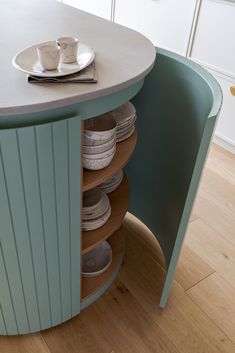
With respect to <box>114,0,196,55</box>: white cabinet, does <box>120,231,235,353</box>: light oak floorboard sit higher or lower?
lower

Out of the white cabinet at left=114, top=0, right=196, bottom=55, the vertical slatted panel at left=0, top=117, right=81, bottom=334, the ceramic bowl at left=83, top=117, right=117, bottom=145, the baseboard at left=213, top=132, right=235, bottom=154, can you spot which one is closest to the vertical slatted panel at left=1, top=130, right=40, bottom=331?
the vertical slatted panel at left=0, top=117, right=81, bottom=334

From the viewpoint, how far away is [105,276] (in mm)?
1371

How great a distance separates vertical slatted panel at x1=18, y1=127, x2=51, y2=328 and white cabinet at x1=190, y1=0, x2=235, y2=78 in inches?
69.6

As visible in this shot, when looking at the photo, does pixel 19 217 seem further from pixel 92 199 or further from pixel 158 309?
pixel 158 309

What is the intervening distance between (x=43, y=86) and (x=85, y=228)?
0.57 meters

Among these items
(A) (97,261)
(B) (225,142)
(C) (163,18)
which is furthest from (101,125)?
(C) (163,18)

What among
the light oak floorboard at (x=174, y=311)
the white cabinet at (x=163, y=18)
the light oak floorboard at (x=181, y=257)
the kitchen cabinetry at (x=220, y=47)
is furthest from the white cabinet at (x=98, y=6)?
the light oak floorboard at (x=174, y=311)

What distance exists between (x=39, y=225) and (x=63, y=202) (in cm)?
9

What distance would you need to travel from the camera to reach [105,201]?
4.15 feet

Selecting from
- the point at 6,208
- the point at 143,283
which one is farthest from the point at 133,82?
the point at 143,283

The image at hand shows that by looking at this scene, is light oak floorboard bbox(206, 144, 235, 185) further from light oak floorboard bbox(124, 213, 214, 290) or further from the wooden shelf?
the wooden shelf

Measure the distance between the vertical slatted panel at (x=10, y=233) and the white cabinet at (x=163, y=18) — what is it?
6.61 ft

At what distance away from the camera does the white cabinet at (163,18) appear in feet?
7.82

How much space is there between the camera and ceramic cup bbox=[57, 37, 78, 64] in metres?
0.89
